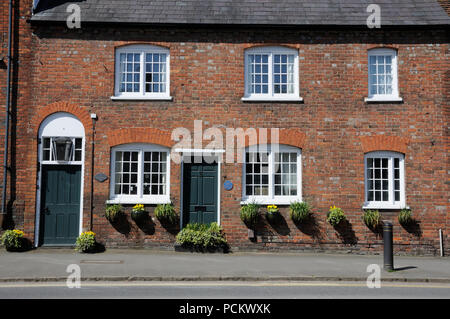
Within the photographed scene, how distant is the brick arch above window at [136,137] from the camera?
12.1 meters

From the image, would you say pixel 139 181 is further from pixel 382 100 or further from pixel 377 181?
pixel 382 100

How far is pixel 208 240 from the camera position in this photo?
11.5 metres

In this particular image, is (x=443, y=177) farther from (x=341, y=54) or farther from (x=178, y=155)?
(x=178, y=155)

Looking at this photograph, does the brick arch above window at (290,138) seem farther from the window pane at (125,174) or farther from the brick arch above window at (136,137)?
the window pane at (125,174)

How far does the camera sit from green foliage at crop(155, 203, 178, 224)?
38.8ft

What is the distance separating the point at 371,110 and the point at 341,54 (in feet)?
6.24

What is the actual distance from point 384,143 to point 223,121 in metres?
4.78

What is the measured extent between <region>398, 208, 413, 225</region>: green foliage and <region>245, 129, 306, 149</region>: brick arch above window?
3.43m

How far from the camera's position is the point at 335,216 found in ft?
38.8

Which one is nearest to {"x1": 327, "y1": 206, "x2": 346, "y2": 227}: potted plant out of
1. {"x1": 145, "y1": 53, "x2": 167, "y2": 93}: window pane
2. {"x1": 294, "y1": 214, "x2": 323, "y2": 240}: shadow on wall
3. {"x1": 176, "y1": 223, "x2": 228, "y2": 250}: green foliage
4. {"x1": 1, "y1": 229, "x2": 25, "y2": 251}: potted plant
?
{"x1": 294, "y1": 214, "x2": 323, "y2": 240}: shadow on wall

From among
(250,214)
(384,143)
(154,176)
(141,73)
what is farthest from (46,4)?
(384,143)

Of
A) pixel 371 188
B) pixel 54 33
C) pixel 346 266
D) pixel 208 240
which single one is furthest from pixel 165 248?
pixel 54 33

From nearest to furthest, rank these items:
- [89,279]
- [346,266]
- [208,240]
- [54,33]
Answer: [89,279] < [346,266] < [208,240] < [54,33]

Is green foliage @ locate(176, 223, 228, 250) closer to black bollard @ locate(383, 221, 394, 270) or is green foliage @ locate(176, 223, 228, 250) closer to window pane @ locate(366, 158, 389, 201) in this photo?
black bollard @ locate(383, 221, 394, 270)
